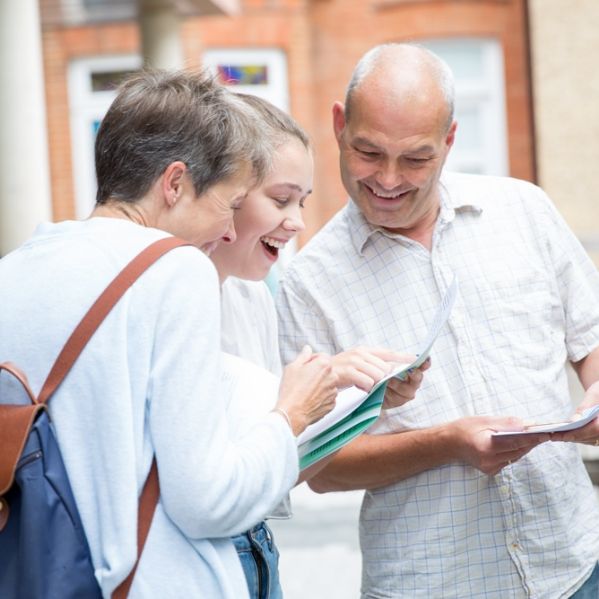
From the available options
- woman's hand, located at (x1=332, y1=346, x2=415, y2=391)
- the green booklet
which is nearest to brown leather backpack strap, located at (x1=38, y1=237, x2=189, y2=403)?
the green booklet

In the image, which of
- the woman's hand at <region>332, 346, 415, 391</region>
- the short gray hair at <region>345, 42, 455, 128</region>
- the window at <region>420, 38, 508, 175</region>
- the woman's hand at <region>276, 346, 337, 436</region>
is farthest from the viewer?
the window at <region>420, 38, 508, 175</region>

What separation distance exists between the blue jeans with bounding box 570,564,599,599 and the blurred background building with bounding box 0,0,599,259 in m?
10.3

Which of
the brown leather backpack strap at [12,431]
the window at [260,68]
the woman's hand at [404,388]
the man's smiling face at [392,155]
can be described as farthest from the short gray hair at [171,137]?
the window at [260,68]

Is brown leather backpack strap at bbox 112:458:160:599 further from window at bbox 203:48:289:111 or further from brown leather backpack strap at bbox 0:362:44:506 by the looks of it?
window at bbox 203:48:289:111

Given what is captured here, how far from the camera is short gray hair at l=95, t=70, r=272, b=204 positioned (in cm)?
180

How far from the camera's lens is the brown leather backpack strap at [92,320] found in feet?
5.31

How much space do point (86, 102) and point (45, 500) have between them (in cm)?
1225

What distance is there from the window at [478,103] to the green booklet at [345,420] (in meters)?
11.4

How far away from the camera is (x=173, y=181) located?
1798 mm

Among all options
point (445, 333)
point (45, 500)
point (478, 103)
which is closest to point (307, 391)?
point (45, 500)

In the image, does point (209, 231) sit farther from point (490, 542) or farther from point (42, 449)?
point (490, 542)

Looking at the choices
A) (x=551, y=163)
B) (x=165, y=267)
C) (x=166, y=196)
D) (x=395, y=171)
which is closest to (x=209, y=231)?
(x=166, y=196)

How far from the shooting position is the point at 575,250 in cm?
265

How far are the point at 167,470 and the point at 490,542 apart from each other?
1.08 metres
